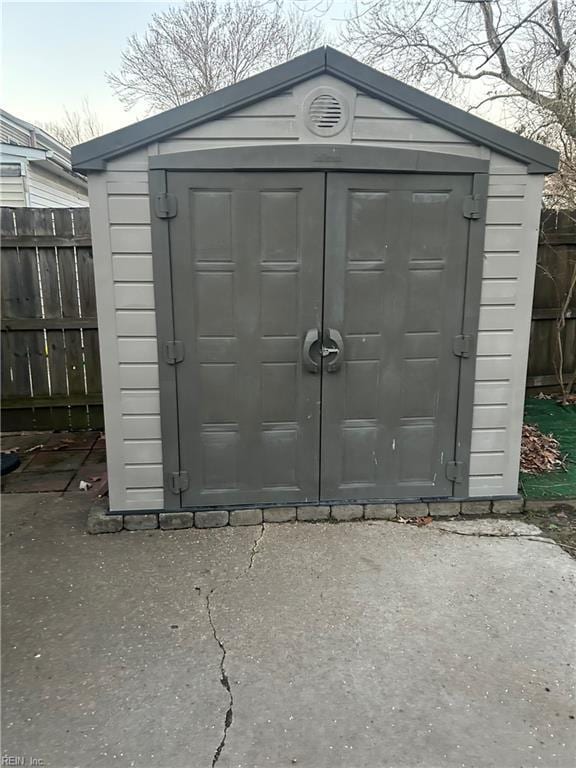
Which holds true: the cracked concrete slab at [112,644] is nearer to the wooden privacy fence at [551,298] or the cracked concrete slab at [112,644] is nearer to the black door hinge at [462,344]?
the black door hinge at [462,344]

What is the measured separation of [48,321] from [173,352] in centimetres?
277

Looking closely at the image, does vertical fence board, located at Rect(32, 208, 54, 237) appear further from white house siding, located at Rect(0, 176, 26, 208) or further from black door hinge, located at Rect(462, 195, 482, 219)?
black door hinge, located at Rect(462, 195, 482, 219)

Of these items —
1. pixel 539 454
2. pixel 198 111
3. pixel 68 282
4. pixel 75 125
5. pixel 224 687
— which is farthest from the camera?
pixel 75 125

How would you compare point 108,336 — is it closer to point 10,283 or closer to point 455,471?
point 455,471

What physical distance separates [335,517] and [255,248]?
186cm

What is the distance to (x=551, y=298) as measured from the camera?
6359mm

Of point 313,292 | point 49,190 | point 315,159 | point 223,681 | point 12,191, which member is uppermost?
point 49,190

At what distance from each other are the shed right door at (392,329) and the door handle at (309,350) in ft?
0.21

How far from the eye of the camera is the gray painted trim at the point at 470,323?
350 centimetres

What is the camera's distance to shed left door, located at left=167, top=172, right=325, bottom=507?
3371 mm

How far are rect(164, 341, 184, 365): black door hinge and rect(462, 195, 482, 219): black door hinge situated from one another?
1972 millimetres

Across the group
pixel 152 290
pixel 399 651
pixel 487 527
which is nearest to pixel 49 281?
pixel 152 290

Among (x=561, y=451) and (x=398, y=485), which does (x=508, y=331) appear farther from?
(x=561, y=451)

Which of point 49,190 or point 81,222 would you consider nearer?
point 81,222
